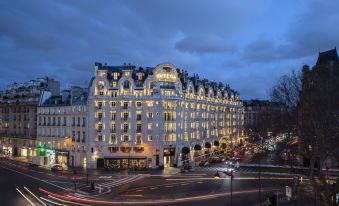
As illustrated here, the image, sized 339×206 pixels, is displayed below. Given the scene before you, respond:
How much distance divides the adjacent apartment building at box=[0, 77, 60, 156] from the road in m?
34.4

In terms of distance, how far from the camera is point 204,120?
381ft

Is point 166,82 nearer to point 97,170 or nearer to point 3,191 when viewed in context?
point 97,170

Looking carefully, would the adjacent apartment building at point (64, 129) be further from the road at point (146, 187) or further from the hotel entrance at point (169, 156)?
the hotel entrance at point (169, 156)

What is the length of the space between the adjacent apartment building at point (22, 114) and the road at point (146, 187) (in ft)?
113

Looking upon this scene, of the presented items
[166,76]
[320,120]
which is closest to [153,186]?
[320,120]

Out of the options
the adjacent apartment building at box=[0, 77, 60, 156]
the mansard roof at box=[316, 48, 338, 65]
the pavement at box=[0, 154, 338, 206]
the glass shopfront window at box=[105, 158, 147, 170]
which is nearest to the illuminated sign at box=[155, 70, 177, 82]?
the glass shopfront window at box=[105, 158, 147, 170]

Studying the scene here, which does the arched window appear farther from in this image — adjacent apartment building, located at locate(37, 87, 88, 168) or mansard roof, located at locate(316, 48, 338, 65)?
mansard roof, located at locate(316, 48, 338, 65)

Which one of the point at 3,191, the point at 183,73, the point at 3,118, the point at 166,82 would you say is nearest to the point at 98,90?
the point at 166,82

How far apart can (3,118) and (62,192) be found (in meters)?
82.6

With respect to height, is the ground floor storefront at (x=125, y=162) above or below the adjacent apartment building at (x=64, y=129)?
below

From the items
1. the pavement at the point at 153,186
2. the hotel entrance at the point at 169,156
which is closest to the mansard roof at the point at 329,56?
the pavement at the point at 153,186

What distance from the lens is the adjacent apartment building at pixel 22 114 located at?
387 feet

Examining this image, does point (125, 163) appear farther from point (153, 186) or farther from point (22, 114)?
point (22, 114)

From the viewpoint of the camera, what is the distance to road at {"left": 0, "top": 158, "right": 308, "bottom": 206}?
5447 centimetres
